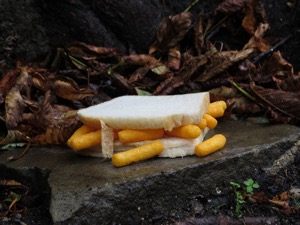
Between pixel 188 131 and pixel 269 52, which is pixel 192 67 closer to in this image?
pixel 269 52

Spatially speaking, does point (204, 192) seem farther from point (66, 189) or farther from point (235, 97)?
point (235, 97)

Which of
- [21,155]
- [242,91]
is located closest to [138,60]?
[242,91]

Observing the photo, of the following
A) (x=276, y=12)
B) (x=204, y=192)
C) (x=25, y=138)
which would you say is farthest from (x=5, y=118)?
(x=276, y=12)

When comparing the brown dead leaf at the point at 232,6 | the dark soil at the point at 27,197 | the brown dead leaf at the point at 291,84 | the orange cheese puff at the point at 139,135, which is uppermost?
the brown dead leaf at the point at 232,6

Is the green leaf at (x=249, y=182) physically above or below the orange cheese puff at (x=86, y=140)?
below

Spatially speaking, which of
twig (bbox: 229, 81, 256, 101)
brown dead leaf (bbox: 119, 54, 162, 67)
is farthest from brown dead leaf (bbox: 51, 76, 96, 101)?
twig (bbox: 229, 81, 256, 101)

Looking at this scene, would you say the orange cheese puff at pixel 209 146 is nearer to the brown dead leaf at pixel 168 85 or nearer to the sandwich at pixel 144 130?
the sandwich at pixel 144 130

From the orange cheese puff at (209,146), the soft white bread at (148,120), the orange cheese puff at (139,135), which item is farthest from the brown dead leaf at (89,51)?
the orange cheese puff at (209,146)
